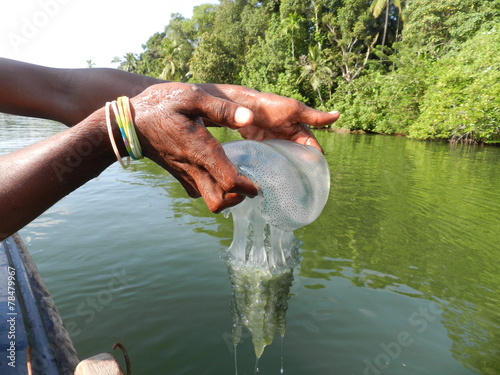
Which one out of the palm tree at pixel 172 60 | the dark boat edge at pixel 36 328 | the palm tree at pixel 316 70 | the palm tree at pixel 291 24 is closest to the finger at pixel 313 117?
the dark boat edge at pixel 36 328

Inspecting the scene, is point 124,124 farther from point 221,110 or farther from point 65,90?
point 65,90

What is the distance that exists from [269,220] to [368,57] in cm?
3884

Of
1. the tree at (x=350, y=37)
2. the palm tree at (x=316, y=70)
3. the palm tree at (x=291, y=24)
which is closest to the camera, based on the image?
the tree at (x=350, y=37)

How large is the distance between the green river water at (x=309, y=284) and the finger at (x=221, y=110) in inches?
119

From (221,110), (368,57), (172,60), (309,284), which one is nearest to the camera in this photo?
(221,110)

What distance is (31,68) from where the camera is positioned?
1938mm

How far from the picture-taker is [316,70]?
35562mm

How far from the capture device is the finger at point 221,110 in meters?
1.41

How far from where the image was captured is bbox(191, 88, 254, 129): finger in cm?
141

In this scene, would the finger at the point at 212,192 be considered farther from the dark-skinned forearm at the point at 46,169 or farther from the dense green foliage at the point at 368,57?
the dense green foliage at the point at 368,57

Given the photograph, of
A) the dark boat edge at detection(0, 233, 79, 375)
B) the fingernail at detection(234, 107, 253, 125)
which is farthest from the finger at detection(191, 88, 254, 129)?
the dark boat edge at detection(0, 233, 79, 375)

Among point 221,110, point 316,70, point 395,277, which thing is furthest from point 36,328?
point 316,70

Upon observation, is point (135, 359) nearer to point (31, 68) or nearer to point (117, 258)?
point (117, 258)

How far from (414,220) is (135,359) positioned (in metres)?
6.64
